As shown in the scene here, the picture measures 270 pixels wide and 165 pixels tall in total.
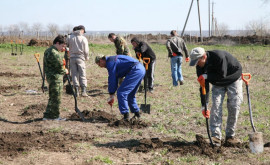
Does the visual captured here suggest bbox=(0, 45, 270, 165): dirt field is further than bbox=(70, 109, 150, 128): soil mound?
No

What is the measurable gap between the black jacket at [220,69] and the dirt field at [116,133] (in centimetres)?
112

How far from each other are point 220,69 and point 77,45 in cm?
565

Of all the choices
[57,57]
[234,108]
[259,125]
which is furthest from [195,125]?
[57,57]

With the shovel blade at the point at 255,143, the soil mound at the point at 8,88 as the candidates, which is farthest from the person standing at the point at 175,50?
the shovel blade at the point at 255,143

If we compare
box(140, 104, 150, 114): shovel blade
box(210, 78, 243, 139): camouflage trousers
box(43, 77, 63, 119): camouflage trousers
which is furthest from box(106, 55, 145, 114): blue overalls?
box(210, 78, 243, 139): camouflage trousers

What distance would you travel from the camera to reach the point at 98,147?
618 centimetres

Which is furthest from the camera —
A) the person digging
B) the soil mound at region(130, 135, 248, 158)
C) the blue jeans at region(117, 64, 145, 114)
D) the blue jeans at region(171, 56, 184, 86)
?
the blue jeans at region(171, 56, 184, 86)

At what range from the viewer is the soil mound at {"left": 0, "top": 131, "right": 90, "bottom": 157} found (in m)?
5.95

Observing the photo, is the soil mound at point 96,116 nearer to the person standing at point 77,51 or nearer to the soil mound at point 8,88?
the person standing at point 77,51

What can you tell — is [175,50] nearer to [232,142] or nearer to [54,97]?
[54,97]

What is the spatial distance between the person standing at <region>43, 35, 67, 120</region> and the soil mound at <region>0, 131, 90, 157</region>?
3.00ft

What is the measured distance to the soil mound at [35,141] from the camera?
5.95 meters

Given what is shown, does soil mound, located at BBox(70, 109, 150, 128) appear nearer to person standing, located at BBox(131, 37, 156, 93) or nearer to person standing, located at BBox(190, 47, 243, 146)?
person standing, located at BBox(190, 47, 243, 146)

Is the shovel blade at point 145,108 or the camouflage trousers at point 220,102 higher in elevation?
the camouflage trousers at point 220,102
